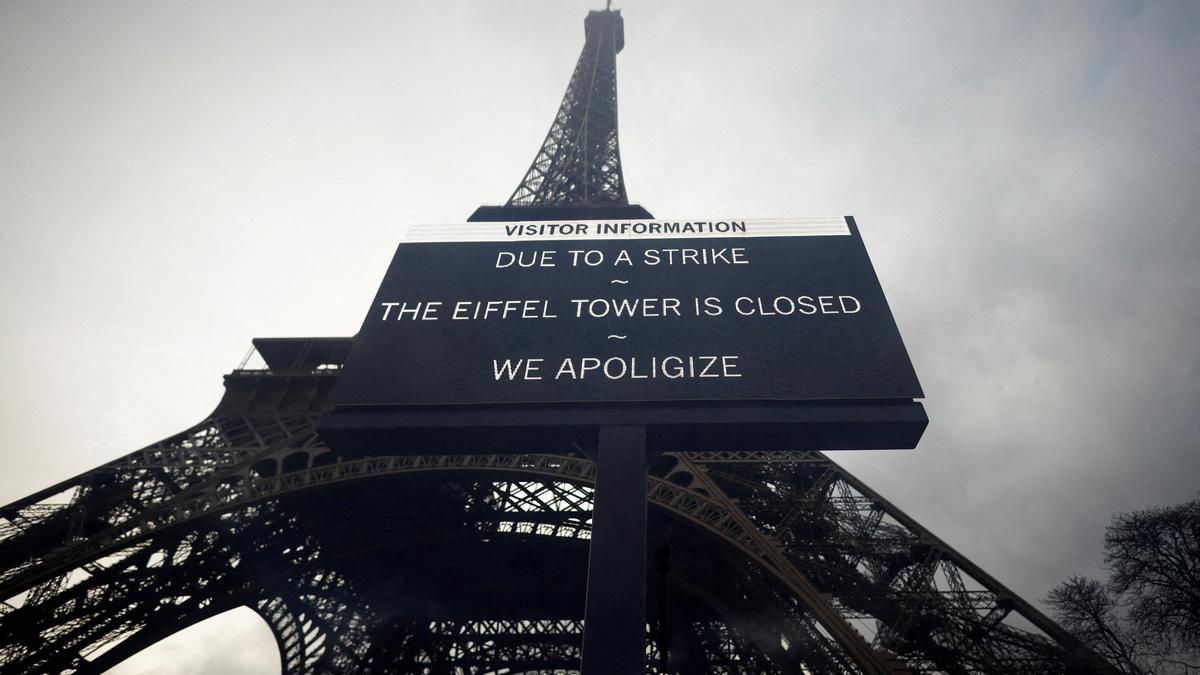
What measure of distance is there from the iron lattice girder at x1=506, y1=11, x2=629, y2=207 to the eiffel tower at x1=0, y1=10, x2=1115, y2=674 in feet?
38.9

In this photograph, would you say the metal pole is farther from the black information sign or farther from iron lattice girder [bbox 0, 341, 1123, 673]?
iron lattice girder [bbox 0, 341, 1123, 673]

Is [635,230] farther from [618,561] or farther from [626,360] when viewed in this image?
[618,561]

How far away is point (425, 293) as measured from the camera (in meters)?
6.62

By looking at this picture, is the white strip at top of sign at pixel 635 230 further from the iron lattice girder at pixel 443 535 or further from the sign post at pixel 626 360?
the iron lattice girder at pixel 443 535

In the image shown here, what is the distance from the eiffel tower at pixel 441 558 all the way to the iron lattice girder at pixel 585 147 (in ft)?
38.9

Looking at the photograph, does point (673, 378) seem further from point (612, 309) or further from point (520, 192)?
point (520, 192)

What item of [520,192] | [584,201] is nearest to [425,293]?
[584,201]

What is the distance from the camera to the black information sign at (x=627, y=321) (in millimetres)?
5508

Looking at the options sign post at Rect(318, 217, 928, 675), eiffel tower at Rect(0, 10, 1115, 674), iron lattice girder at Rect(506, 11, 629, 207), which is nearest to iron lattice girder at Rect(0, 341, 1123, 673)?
eiffel tower at Rect(0, 10, 1115, 674)

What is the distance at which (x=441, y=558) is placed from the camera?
77.1 feet

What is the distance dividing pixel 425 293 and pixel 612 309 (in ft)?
7.32

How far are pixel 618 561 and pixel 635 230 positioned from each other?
167 inches

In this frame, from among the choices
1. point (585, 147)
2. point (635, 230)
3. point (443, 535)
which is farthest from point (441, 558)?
point (585, 147)

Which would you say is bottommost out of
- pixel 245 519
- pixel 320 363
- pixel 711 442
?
pixel 711 442
